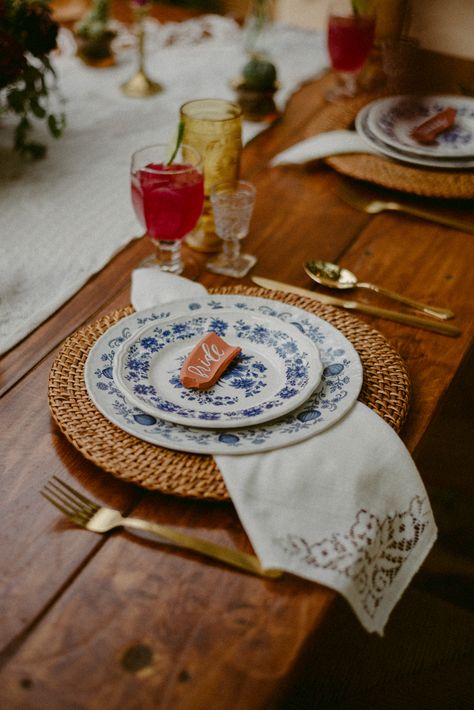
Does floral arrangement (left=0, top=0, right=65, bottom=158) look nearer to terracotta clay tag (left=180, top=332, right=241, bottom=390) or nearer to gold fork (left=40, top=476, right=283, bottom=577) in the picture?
terracotta clay tag (left=180, top=332, right=241, bottom=390)

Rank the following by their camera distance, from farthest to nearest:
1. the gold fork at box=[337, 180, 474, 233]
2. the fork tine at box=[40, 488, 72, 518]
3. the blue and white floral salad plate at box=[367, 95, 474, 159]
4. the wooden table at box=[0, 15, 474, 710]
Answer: the blue and white floral salad plate at box=[367, 95, 474, 159], the gold fork at box=[337, 180, 474, 233], the fork tine at box=[40, 488, 72, 518], the wooden table at box=[0, 15, 474, 710]

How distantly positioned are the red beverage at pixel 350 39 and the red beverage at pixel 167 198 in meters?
0.66

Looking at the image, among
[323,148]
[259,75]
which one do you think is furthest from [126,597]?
[259,75]

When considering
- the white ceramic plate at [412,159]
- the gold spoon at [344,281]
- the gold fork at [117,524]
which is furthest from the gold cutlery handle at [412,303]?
the gold fork at [117,524]

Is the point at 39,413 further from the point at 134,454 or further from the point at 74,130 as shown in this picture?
the point at 74,130

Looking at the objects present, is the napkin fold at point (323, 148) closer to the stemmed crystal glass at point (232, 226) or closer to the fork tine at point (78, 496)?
the stemmed crystal glass at point (232, 226)

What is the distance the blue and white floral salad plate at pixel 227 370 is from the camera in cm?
72

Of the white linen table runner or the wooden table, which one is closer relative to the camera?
the wooden table

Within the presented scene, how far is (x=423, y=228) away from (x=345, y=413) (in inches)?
20.5

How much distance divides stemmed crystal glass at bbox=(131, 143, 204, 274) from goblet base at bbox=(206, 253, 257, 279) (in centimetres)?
4

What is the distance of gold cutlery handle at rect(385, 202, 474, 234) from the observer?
1138 millimetres

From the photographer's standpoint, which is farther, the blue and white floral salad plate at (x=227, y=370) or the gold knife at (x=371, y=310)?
the gold knife at (x=371, y=310)

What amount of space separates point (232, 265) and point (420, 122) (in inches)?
21.3

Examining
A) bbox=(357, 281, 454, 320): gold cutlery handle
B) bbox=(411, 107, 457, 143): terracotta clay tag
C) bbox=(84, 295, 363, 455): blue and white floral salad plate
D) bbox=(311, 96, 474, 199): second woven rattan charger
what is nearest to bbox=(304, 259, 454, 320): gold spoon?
bbox=(357, 281, 454, 320): gold cutlery handle
